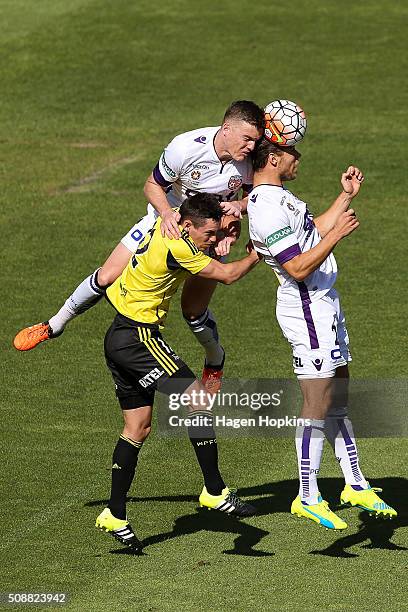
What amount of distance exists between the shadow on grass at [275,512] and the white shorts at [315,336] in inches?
50.2

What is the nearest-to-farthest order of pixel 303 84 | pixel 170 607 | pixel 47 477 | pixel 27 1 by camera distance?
1. pixel 170 607
2. pixel 47 477
3. pixel 303 84
4. pixel 27 1

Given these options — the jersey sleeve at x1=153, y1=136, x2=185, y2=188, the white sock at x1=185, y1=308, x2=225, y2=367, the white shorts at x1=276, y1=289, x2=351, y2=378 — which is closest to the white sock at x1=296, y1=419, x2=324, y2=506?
the white shorts at x1=276, y1=289, x2=351, y2=378

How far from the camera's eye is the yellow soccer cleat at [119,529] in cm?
961

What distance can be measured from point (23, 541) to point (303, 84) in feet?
55.1

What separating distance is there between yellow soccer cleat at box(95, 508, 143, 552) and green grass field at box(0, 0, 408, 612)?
11 centimetres

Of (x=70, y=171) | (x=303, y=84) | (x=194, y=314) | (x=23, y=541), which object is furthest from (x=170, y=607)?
(x=303, y=84)

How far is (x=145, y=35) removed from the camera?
91.7 ft

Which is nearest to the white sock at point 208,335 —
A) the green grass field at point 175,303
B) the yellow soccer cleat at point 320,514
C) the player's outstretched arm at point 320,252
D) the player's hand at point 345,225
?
the green grass field at point 175,303

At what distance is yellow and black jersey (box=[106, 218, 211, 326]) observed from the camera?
9.68 meters

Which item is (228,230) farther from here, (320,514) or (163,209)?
(320,514)

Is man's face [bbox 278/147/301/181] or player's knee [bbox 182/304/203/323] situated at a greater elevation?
man's face [bbox 278/147/301/181]

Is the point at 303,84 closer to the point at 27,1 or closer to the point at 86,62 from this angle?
the point at 86,62

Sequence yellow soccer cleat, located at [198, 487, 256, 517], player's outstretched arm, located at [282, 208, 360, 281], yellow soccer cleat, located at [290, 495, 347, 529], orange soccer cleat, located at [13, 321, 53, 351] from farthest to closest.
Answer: orange soccer cleat, located at [13, 321, 53, 351], yellow soccer cleat, located at [198, 487, 256, 517], yellow soccer cleat, located at [290, 495, 347, 529], player's outstretched arm, located at [282, 208, 360, 281]

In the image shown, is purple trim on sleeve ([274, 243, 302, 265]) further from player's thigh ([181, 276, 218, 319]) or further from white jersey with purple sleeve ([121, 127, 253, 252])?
player's thigh ([181, 276, 218, 319])
